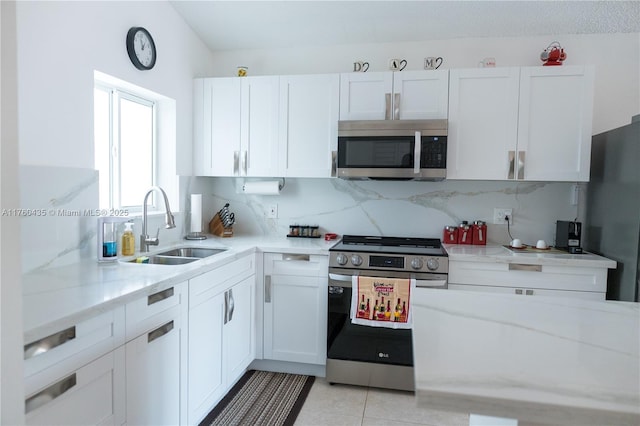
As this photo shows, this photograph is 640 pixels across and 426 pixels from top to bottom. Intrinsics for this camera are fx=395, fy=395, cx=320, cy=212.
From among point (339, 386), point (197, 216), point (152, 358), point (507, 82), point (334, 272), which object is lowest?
point (339, 386)

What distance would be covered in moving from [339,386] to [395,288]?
786mm

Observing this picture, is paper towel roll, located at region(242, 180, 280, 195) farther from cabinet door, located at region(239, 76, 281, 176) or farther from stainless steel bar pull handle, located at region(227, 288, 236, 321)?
stainless steel bar pull handle, located at region(227, 288, 236, 321)

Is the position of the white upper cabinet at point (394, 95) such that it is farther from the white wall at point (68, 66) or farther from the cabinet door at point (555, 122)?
the white wall at point (68, 66)

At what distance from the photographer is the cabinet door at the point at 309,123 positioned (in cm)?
288

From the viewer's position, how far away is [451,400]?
68cm

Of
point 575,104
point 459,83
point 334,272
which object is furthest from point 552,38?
point 334,272

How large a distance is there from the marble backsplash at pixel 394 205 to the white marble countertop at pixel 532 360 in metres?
1.86

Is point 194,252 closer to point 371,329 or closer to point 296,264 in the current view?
point 296,264

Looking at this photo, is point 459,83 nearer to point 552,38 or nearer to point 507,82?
point 507,82

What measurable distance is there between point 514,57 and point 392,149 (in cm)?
123

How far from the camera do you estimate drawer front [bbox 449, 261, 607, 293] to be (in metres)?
2.43

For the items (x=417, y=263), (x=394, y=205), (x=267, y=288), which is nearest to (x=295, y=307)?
(x=267, y=288)

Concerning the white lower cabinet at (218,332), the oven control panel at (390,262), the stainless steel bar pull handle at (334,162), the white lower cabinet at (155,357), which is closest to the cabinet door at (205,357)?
the white lower cabinet at (218,332)

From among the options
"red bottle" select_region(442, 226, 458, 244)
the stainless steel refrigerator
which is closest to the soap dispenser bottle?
"red bottle" select_region(442, 226, 458, 244)
